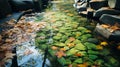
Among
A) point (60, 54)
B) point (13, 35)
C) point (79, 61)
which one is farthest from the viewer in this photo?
point (13, 35)

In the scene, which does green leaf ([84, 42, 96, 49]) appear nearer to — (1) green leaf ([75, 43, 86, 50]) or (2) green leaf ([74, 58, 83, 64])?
(1) green leaf ([75, 43, 86, 50])

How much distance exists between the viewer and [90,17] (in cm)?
833

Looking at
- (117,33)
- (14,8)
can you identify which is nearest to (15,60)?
(117,33)

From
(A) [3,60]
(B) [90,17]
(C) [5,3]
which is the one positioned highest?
(C) [5,3]

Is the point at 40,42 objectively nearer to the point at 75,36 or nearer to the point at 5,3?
the point at 75,36

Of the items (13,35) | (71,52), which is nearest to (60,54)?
(71,52)

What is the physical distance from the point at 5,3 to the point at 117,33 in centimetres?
513

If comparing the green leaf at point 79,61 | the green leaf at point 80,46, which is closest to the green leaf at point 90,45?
the green leaf at point 80,46

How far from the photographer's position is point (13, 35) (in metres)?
5.89

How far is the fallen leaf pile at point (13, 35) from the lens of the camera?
436 centimetres

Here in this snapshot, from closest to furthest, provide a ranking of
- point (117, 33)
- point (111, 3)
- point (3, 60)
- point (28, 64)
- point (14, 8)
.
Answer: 1. point (3, 60)
2. point (28, 64)
3. point (117, 33)
4. point (111, 3)
5. point (14, 8)

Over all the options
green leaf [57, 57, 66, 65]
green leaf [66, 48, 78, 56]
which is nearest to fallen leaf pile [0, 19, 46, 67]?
green leaf [57, 57, 66, 65]

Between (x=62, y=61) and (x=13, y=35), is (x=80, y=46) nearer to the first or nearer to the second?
(x=62, y=61)

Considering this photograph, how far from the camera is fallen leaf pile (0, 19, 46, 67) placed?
4.36 metres
